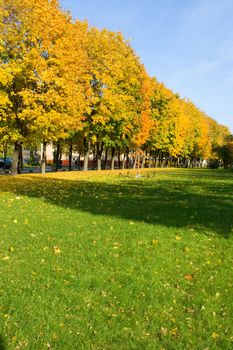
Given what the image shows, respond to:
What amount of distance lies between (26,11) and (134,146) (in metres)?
35.8

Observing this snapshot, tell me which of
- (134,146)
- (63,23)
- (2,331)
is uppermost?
(63,23)

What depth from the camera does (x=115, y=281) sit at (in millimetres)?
8531

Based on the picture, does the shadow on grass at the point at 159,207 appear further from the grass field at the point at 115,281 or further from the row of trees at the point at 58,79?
the row of trees at the point at 58,79

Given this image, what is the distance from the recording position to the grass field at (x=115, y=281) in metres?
6.42

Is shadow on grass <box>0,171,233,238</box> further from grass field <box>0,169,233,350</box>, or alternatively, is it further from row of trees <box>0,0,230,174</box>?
row of trees <box>0,0,230,174</box>

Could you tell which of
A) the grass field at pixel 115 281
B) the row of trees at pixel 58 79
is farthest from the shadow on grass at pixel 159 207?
the row of trees at pixel 58 79

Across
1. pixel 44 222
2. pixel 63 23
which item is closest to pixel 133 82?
pixel 63 23

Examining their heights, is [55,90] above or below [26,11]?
below

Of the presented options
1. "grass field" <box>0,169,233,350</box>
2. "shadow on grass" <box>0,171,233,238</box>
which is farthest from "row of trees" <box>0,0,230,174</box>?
"grass field" <box>0,169,233,350</box>

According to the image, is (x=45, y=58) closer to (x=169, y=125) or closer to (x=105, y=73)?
(x=105, y=73)

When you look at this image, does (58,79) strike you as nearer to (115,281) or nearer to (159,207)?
(159,207)

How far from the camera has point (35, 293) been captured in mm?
7727

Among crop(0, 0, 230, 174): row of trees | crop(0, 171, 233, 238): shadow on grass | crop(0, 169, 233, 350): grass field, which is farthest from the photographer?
crop(0, 0, 230, 174): row of trees

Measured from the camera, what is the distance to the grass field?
6422mm
